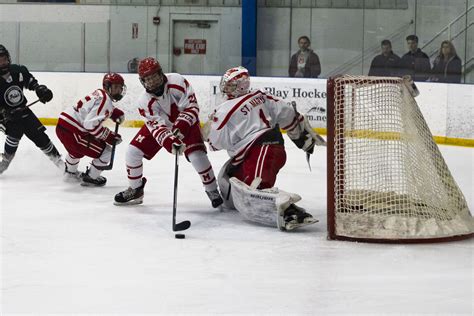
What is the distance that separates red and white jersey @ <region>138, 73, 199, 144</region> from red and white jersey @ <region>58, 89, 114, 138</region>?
2.29 ft

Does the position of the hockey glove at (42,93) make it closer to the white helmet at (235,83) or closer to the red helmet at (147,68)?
the red helmet at (147,68)

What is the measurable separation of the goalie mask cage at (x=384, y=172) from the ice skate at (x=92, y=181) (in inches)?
73.7

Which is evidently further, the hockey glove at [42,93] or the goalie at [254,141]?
the hockey glove at [42,93]

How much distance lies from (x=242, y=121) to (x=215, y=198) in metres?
0.51

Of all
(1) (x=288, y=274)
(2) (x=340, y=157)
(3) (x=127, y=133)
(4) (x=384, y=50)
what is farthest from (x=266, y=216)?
(4) (x=384, y=50)

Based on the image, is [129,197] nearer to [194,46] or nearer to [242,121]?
[242,121]

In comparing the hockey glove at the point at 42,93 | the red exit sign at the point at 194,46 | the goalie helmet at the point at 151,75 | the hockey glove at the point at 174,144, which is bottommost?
the hockey glove at the point at 174,144

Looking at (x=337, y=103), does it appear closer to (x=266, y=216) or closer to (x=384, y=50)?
(x=266, y=216)

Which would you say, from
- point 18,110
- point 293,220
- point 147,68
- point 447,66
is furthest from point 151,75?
point 447,66

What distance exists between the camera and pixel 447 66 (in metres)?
8.22

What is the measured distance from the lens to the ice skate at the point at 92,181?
5.71 m

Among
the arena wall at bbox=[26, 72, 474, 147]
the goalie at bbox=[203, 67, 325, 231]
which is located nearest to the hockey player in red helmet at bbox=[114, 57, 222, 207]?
the goalie at bbox=[203, 67, 325, 231]

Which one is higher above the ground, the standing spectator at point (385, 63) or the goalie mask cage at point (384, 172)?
the standing spectator at point (385, 63)

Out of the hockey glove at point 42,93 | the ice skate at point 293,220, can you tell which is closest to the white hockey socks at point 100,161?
the hockey glove at point 42,93
